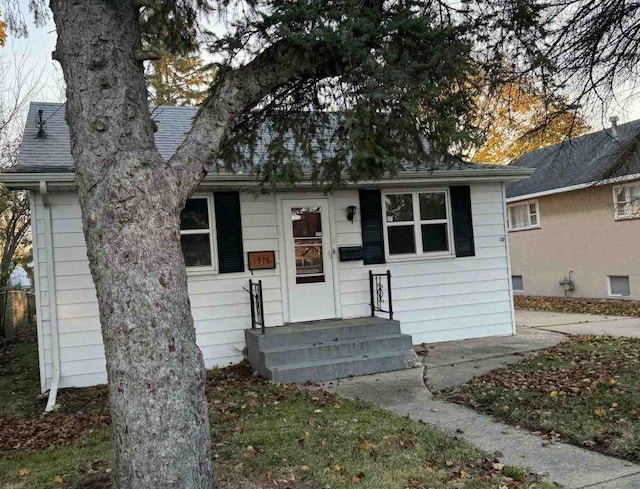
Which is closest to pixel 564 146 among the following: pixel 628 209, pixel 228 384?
pixel 228 384

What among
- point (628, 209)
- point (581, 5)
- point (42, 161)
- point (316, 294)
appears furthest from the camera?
point (628, 209)

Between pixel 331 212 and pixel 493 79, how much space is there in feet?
10.9

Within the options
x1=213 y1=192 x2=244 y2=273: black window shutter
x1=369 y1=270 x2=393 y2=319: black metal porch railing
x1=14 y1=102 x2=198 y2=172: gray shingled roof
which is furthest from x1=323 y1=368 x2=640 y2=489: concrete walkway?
x1=14 y1=102 x2=198 y2=172: gray shingled roof

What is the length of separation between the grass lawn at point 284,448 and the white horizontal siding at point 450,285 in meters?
2.79

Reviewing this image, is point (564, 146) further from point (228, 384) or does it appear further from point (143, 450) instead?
point (143, 450)

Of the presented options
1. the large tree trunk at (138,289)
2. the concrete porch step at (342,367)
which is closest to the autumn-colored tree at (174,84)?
the concrete porch step at (342,367)

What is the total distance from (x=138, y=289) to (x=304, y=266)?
524 centimetres

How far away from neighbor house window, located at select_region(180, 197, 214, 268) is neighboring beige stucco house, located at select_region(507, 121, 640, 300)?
7.86m

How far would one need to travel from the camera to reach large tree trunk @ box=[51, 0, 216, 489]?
273cm

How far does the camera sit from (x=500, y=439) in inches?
163

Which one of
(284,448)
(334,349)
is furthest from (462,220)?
(284,448)

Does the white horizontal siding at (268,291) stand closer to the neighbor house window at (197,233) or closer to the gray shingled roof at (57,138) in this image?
the neighbor house window at (197,233)

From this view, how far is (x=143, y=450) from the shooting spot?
8.90 ft

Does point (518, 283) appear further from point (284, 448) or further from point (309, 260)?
point (284, 448)
